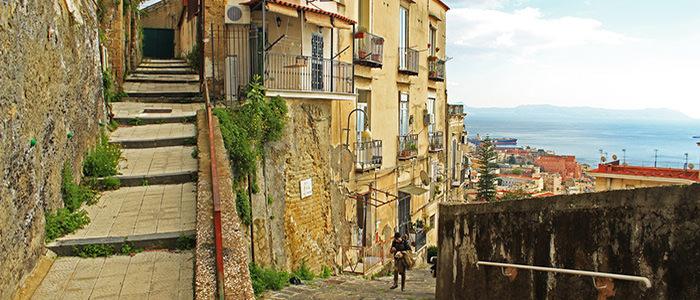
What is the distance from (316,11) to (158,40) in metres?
22.8

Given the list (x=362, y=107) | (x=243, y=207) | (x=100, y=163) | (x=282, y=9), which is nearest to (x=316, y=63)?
(x=282, y=9)

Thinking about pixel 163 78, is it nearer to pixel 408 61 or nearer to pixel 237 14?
pixel 237 14

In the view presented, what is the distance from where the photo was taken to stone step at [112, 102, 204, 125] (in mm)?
13711

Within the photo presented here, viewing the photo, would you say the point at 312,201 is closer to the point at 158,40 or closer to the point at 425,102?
the point at 425,102

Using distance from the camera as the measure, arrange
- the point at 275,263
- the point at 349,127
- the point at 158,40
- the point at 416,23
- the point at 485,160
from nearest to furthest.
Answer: the point at 275,263 → the point at 349,127 → the point at 416,23 → the point at 158,40 → the point at 485,160

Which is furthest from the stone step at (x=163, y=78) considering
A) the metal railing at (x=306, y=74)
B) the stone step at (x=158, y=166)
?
the stone step at (x=158, y=166)

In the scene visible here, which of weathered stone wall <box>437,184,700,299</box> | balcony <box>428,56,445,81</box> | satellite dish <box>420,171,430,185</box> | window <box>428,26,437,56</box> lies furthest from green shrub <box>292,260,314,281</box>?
window <box>428,26,437,56</box>

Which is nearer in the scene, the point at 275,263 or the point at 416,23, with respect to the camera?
the point at 275,263

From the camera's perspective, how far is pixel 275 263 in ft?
43.3

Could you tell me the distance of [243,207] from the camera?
1205cm

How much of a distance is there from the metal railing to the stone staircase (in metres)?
2.43

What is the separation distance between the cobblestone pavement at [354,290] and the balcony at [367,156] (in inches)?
136

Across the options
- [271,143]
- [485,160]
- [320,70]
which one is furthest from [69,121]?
[485,160]

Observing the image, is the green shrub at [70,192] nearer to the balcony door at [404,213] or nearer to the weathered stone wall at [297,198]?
the weathered stone wall at [297,198]
